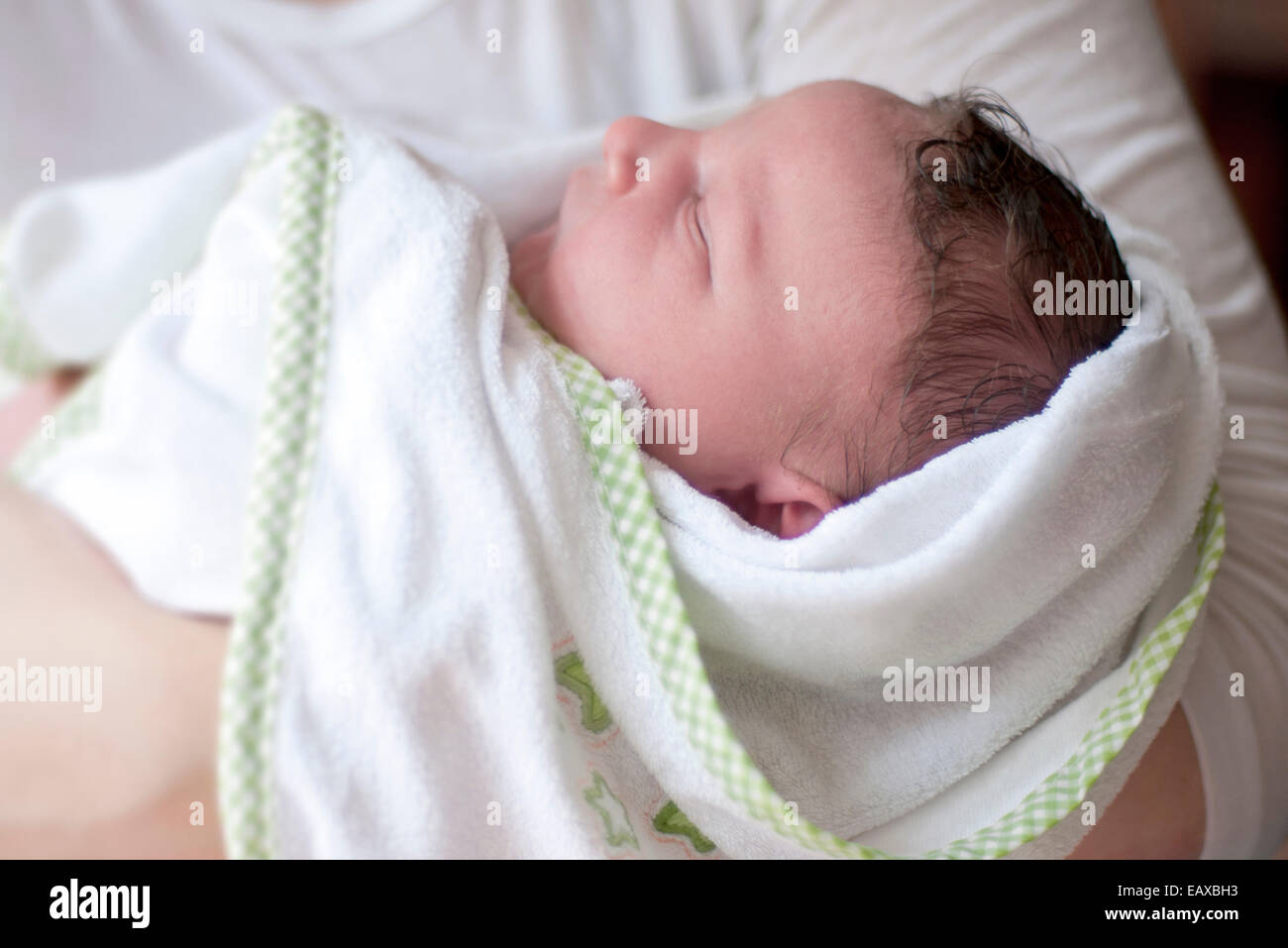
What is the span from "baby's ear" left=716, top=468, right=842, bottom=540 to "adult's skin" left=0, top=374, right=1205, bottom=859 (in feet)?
1.06

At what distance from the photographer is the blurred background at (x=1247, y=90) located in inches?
83.2

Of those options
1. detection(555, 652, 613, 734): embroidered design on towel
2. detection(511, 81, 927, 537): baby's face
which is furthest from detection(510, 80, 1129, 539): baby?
detection(555, 652, 613, 734): embroidered design on towel

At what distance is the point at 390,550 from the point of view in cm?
68

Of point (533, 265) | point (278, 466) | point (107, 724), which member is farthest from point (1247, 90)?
point (107, 724)

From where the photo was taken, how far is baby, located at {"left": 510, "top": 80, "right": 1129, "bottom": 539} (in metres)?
0.76

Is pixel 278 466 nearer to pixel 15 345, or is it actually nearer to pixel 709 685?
pixel 709 685

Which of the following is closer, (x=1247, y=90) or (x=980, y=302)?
(x=980, y=302)

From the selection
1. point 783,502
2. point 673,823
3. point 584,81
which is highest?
point 584,81

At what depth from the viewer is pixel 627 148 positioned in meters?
0.85

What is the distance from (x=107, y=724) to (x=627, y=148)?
574 mm

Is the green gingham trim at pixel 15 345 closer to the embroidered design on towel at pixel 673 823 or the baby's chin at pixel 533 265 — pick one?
the baby's chin at pixel 533 265

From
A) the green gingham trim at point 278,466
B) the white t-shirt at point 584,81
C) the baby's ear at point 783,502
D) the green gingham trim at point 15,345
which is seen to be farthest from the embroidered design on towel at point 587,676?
the green gingham trim at point 15,345
